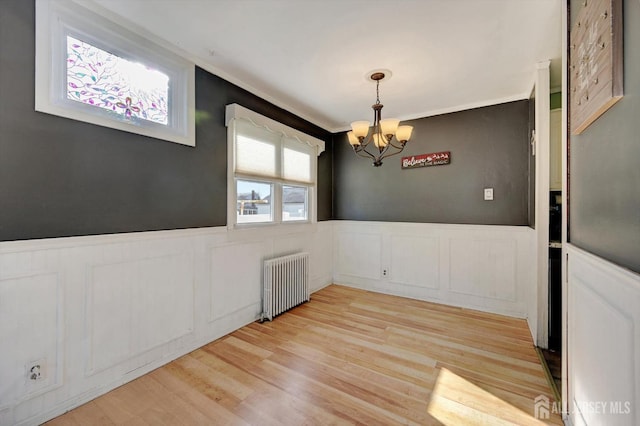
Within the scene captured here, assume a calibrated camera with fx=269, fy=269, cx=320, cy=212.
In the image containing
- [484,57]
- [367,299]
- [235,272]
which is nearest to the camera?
[484,57]

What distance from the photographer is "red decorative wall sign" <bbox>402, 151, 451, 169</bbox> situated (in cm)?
351

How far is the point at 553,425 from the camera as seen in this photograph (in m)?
1.55

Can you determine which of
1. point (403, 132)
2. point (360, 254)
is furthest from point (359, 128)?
point (360, 254)

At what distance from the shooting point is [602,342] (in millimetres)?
1062

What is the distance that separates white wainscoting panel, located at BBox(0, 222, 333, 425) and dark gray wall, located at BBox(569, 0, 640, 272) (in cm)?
259

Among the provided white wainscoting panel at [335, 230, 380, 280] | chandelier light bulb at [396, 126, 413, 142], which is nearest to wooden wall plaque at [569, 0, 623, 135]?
chandelier light bulb at [396, 126, 413, 142]

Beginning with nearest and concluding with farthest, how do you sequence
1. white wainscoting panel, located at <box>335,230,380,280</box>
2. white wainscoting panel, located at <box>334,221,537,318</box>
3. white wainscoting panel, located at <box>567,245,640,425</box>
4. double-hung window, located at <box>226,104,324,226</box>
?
white wainscoting panel, located at <box>567,245,640,425</box> → double-hung window, located at <box>226,104,324,226</box> → white wainscoting panel, located at <box>334,221,537,318</box> → white wainscoting panel, located at <box>335,230,380,280</box>

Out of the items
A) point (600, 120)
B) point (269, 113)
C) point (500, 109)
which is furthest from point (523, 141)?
point (269, 113)

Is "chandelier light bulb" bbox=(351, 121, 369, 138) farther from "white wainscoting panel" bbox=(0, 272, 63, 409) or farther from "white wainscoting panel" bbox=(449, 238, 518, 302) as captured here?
"white wainscoting panel" bbox=(0, 272, 63, 409)

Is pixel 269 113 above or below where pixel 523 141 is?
above

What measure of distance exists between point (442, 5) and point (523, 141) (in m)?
2.14

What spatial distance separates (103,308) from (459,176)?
3802 mm

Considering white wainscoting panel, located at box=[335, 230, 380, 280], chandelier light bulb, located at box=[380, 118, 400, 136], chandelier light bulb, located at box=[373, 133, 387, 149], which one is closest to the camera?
chandelier light bulb, located at box=[380, 118, 400, 136]

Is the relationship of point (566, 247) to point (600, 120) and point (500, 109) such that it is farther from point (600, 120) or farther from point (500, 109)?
point (500, 109)
